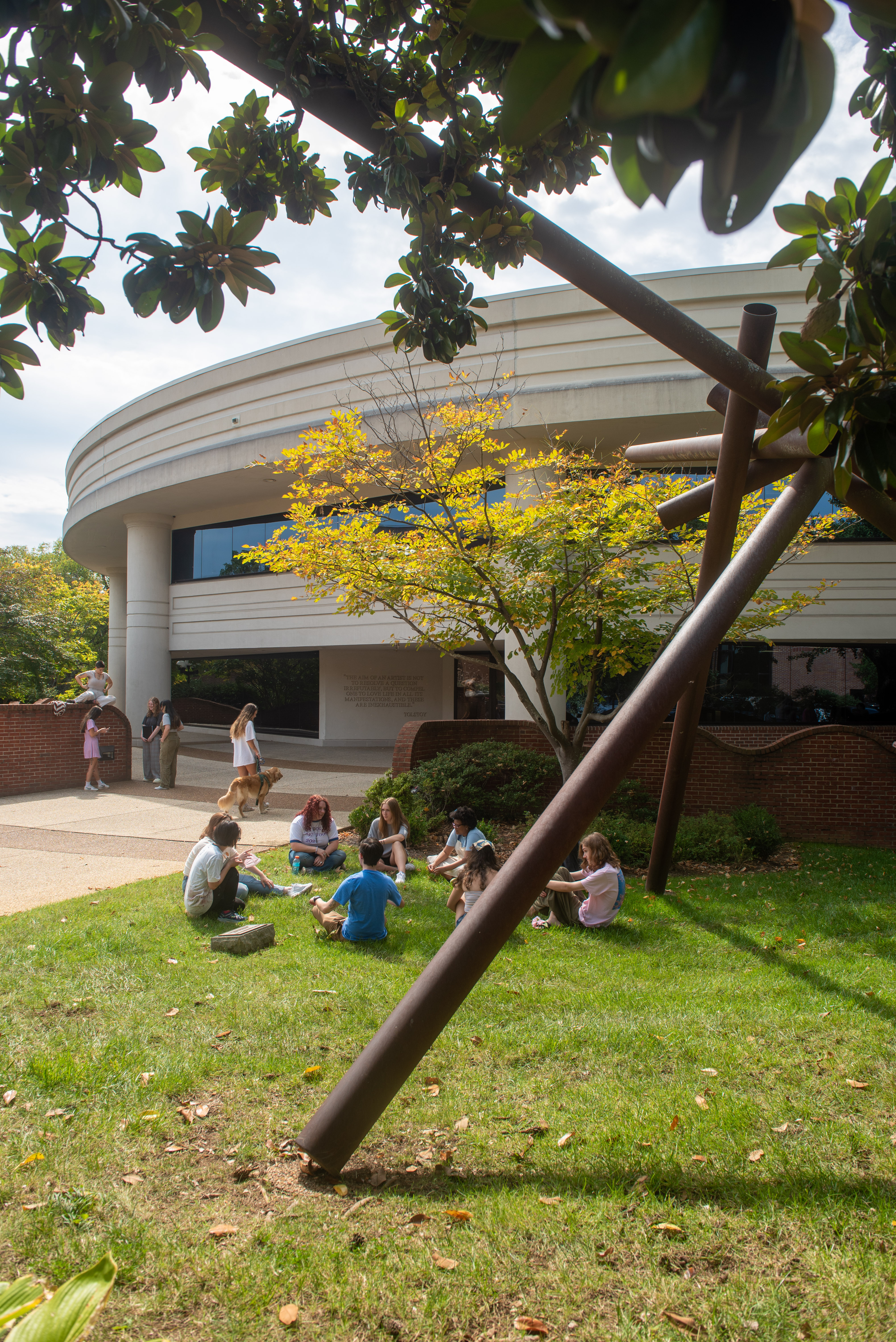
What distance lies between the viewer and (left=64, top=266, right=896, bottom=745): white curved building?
52.6 feet

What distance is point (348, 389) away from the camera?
60.7 feet

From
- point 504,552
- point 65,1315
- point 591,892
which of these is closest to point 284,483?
point 504,552

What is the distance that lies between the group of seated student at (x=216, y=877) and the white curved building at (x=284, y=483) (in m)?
7.51

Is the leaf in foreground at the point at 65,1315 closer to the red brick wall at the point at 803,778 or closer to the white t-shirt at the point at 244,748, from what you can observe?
the red brick wall at the point at 803,778

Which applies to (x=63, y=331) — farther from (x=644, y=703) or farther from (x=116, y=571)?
(x=116, y=571)

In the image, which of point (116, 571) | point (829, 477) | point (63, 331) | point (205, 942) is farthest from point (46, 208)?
point (116, 571)

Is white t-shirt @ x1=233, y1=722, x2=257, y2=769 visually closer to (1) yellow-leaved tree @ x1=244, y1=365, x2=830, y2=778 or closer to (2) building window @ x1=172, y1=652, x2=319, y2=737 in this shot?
(1) yellow-leaved tree @ x1=244, y1=365, x2=830, y2=778

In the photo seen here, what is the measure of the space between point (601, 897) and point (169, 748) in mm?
A: 10267

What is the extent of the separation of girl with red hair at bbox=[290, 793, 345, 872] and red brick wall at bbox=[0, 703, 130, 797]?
8.03m

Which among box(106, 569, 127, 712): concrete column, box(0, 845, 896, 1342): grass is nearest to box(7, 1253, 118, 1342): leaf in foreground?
box(0, 845, 896, 1342): grass

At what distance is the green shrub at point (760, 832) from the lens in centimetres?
1036

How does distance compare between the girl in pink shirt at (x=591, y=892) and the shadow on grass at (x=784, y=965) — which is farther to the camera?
the girl in pink shirt at (x=591, y=892)

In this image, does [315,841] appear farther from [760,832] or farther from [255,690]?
[255,690]

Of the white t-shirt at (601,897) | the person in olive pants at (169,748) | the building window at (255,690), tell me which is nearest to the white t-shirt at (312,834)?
the white t-shirt at (601,897)
